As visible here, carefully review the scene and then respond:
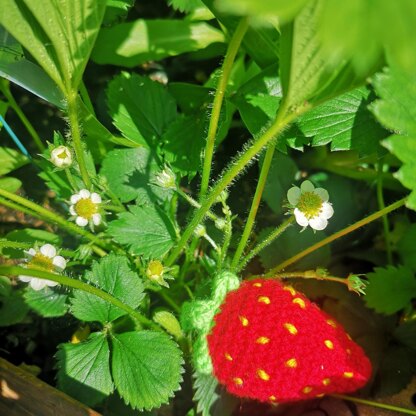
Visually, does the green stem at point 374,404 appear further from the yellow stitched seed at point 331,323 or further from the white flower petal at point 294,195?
the white flower petal at point 294,195

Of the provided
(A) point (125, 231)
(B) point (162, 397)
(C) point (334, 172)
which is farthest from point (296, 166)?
(B) point (162, 397)

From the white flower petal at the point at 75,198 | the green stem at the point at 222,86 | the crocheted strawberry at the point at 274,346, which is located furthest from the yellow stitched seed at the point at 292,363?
the white flower petal at the point at 75,198

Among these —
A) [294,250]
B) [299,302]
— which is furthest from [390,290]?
[299,302]

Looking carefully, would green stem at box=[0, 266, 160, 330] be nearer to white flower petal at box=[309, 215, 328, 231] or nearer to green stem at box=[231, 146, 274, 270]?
green stem at box=[231, 146, 274, 270]

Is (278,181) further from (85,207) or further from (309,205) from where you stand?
(85,207)

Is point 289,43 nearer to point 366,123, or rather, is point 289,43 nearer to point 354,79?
point 354,79

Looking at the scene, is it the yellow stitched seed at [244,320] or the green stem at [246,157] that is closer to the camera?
the green stem at [246,157]

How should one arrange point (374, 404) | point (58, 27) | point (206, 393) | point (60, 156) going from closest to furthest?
point (58, 27) < point (60, 156) < point (206, 393) < point (374, 404)
